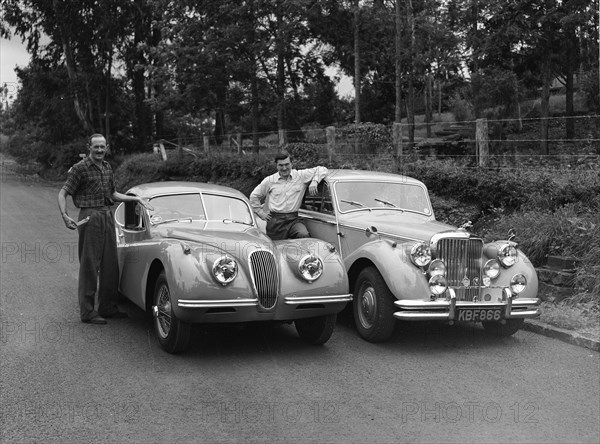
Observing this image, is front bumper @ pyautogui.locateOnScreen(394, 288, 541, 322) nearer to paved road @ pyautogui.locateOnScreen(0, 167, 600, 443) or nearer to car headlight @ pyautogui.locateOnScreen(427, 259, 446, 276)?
car headlight @ pyautogui.locateOnScreen(427, 259, 446, 276)

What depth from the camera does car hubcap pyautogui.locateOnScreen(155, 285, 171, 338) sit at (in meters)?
6.09

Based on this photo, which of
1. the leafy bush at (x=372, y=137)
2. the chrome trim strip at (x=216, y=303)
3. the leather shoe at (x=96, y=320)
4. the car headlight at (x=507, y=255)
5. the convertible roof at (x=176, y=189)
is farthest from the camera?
the leafy bush at (x=372, y=137)

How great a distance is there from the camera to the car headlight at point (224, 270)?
18.9ft

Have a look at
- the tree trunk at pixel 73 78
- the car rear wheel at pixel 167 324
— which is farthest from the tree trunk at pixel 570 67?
the tree trunk at pixel 73 78

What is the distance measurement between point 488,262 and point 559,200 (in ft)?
12.5

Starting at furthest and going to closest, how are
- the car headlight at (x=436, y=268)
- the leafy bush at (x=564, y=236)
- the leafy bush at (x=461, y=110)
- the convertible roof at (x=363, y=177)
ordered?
the leafy bush at (x=461, y=110), the convertible roof at (x=363, y=177), the leafy bush at (x=564, y=236), the car headlight at (x=436, y=268)

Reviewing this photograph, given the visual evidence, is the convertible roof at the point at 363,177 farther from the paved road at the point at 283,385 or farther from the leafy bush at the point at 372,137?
the leafy bush at the point at 372,137

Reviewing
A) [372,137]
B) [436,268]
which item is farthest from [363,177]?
[372,137]

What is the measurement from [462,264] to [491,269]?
0.35 metres

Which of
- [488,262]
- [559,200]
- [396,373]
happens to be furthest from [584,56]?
[396,373]

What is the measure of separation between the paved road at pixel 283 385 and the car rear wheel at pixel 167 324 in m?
0.12

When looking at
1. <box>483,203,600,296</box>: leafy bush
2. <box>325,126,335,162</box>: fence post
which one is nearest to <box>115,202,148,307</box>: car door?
<box>483,203,600,296</box>: leafy bush

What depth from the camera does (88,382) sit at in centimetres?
521

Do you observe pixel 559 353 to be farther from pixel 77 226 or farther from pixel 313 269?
pixel 77 226
